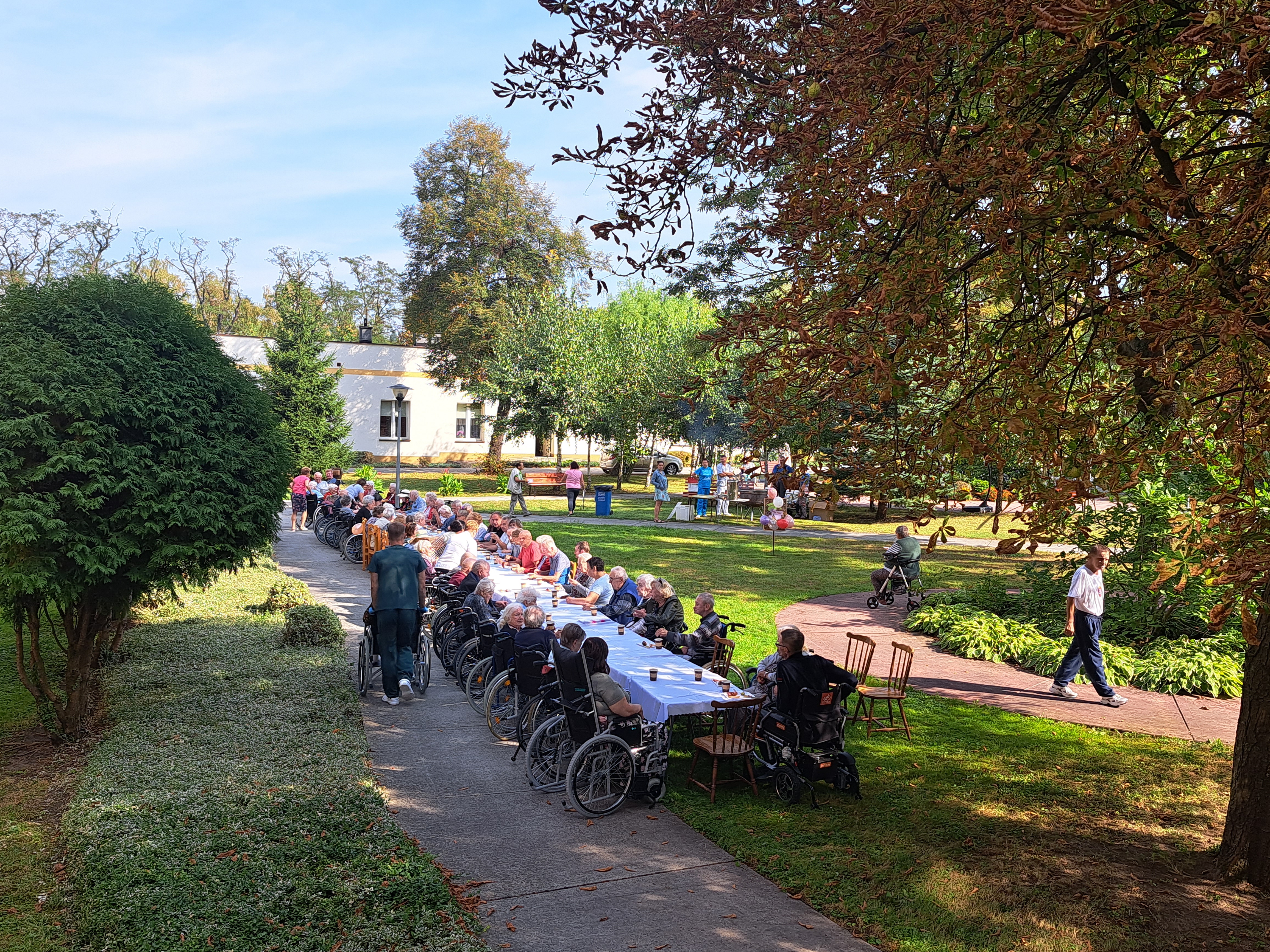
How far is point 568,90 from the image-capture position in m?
6.24

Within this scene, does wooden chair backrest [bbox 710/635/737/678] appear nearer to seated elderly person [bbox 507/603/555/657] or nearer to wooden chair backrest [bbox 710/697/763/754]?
wooden chair backrest [bbox 710/697/763/754]

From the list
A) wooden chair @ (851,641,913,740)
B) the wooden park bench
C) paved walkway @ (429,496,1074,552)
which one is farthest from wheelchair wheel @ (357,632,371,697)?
the wooden park bench

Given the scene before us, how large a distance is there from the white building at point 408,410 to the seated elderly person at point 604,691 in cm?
3731

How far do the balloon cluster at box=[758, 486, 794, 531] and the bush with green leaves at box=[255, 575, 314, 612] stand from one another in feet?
37.9

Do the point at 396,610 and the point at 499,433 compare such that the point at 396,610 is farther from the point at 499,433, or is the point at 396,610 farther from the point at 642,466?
the point at 642,466

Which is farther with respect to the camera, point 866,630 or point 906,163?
point 866,630

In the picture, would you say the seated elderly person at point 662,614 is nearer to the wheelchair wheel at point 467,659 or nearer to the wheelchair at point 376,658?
the wheelchair wheel at point 467,659

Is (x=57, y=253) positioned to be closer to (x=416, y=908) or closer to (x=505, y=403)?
(x=505, y=403)

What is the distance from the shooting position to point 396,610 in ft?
30.3

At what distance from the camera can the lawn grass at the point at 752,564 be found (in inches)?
573

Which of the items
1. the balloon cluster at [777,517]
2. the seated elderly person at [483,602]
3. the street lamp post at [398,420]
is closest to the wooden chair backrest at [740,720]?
the seated elderly person at [483,602]

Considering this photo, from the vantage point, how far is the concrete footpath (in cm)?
496

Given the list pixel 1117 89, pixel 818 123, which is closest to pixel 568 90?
pixel 818 123

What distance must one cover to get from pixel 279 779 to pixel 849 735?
5062mm
